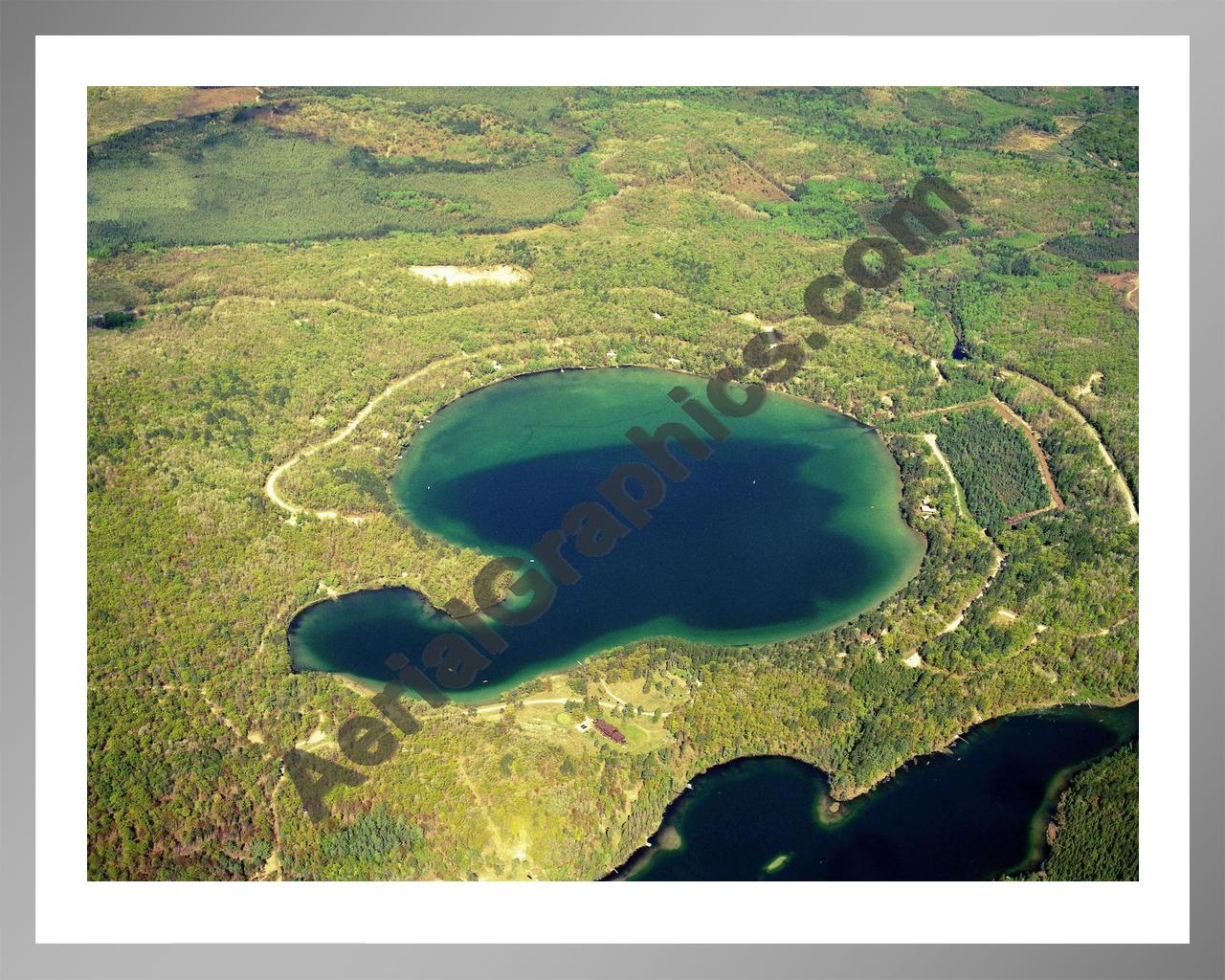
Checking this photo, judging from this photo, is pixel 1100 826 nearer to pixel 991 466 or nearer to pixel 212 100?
pixel 991 466

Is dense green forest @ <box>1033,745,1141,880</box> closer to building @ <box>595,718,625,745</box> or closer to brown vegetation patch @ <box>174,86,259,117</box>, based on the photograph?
building @ <box>595,718,625,745</box>

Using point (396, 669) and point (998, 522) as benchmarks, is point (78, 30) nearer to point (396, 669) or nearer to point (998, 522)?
point (396, 669)

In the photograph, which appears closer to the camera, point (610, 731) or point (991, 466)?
point (610, 731)

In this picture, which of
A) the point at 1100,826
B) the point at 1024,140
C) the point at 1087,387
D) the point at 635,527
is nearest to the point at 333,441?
the point at 635,527

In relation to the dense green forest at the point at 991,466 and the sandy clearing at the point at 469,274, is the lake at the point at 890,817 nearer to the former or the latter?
the dense green forest at the point at 991,466

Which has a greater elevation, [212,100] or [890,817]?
[212,100]

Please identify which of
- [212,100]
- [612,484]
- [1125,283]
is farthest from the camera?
[212,100]

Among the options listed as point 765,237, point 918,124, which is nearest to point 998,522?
point 765,237
